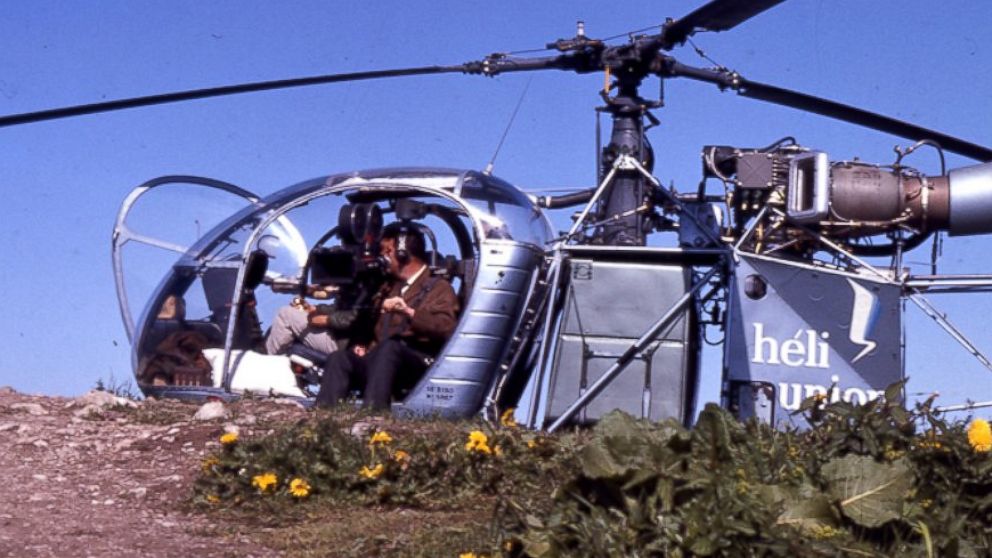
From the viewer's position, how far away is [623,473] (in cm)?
406

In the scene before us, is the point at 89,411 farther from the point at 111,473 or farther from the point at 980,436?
the point at 980,436

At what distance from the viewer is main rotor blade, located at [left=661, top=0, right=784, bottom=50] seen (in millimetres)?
8586

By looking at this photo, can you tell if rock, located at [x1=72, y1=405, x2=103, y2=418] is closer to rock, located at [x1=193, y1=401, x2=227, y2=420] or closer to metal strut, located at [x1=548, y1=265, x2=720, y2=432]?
rock, located at [x1=193, y1=401, x2=227, y2=420]

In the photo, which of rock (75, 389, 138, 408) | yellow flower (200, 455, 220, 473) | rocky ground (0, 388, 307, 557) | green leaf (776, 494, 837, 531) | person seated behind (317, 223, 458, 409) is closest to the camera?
green leaf (776, 494, 837, 531)

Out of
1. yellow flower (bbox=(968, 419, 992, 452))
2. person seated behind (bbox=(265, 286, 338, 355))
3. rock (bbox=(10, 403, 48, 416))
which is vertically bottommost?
rock (bbox=(10, 403, 48, 416))

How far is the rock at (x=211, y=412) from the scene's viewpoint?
798 cm

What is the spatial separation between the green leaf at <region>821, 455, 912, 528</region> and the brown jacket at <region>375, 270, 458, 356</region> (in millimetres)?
5516

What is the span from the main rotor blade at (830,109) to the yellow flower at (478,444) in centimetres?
484

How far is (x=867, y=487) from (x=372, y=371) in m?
5.49

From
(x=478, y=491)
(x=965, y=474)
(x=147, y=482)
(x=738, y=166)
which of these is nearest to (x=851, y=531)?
(x=965, y=474)

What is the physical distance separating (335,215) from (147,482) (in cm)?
426

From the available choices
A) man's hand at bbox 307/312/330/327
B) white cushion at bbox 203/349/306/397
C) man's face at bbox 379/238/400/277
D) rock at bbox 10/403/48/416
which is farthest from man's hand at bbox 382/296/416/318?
rock at bbox 10/403/48/416

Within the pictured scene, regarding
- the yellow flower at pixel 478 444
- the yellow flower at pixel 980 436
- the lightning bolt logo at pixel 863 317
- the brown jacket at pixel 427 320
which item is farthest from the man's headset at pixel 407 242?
the yellow flower at pixel 980 436

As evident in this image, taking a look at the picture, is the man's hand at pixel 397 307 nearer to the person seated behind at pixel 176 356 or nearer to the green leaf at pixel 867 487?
the person seated behind at pixel 176 356
